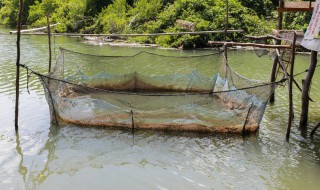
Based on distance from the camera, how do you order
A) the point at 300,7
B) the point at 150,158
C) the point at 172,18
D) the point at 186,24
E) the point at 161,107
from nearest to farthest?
1. the point at 150,158
2. the point at 161,107
3. the point at 300,7
4. the point at 186,24
5. the point at 172,18

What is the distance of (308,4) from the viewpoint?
582 cm

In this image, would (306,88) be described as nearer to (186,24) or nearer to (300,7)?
(300,7)

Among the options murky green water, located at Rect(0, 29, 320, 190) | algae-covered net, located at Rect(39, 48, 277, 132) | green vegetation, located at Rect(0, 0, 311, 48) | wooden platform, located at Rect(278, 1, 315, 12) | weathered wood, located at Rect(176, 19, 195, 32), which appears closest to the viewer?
murky green water, located at Rect(0, 29, 320, 190)

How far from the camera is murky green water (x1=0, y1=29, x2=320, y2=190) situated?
4.54m

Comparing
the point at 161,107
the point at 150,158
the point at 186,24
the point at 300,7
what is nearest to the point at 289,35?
the point at 300,7

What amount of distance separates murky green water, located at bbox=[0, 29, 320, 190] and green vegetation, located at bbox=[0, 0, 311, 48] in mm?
11128

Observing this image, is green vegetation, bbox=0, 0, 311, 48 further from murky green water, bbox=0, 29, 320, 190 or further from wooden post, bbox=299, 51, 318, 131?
murky green water, bbox=0, 29, 320, 190

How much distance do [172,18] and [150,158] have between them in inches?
588

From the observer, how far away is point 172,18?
19.2 metres

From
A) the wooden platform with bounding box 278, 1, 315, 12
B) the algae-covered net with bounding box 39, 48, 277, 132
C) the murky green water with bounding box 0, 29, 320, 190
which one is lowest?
the murky green water with bounding box 0, 29, 320, 190

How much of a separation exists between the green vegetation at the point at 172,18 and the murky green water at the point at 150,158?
11128 millimetres

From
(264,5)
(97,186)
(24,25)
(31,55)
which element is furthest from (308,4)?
(24,25)

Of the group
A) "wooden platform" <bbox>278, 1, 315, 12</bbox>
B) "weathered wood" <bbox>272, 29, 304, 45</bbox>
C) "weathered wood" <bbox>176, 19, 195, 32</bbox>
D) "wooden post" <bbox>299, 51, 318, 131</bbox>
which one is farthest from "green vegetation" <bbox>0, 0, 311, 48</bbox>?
"wooden post" <bbox>299, 51, 318, 131</bbox>

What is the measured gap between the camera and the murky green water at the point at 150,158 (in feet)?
14.9
